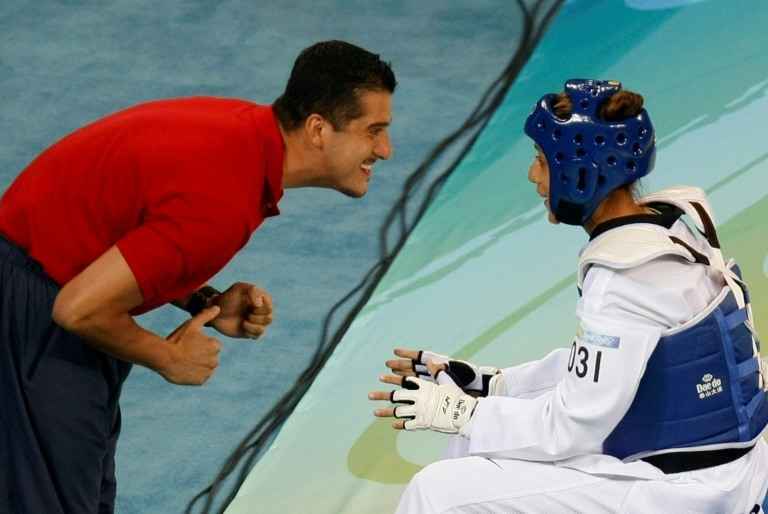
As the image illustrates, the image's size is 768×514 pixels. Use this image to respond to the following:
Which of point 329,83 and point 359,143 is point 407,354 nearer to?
point 359,143

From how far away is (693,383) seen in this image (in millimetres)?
3939

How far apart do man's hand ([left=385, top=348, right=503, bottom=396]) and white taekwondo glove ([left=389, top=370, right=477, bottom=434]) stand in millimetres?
332

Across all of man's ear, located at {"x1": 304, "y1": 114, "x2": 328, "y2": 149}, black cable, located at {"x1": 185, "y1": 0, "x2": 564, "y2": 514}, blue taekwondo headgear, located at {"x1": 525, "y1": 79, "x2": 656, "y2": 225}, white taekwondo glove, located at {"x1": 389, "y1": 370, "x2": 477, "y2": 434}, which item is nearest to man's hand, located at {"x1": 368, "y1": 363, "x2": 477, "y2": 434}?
white taekwondo glove, located at {"x1": 389, "y1": 370, "x2": 477, "y2": 434}

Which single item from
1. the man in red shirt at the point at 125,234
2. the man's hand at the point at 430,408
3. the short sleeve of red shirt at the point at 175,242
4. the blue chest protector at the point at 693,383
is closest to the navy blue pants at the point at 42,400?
the man in red shirt at the point at 125,234

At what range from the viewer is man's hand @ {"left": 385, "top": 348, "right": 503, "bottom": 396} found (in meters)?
4.57

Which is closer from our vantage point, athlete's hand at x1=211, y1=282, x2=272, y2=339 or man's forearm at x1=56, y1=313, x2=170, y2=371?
man's forearm at x1=56, y1=313, x2=170, y2=371

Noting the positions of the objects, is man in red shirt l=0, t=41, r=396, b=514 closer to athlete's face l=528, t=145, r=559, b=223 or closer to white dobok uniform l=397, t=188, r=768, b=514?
athlete's face l=528, t=145, r=559, b=223

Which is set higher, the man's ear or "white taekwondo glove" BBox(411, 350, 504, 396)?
the man's ear

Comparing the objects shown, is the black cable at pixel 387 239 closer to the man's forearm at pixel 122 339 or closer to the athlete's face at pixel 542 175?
the man's forearm at pixel 122 339

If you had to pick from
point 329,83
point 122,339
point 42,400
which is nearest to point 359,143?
point 329,83

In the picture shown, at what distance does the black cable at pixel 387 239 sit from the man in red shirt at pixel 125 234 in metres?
1.13

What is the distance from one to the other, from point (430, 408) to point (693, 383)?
734 millimetres

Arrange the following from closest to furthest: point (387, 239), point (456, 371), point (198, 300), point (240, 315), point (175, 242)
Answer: point (175, 242)
point (240, 315)
point (198, 300)
point (456, 371)
point (387, 239)

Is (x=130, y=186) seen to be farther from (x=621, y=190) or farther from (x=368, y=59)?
(x=621, y=190)
